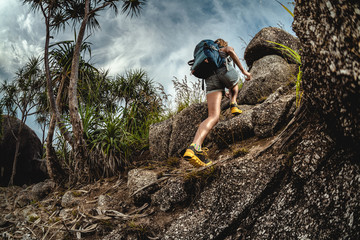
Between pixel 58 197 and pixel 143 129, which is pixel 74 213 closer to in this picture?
pixel 58 197

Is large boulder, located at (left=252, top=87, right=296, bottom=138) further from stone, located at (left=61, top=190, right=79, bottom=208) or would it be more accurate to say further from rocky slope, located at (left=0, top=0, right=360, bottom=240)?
stone, located at (left=61, top=190, right=79, bottom=208)

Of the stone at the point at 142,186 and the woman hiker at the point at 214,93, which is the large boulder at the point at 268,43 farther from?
the stone at the point at 142,186

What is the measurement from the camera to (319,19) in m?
1.53

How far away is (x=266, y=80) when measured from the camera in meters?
4.59

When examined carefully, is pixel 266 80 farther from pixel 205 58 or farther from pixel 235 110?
pixel 205 58

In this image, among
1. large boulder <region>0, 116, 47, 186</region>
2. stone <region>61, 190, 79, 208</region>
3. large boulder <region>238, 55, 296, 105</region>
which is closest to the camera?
stone <region>61, 190, 79, 208</region>

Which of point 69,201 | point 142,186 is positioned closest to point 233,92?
point 142,186

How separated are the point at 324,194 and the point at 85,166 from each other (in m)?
4.18

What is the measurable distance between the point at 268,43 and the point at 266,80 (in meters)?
1.13

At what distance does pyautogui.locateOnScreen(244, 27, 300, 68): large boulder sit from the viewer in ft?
17.0

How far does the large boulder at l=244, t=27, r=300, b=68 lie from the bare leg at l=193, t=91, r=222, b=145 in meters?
2.75

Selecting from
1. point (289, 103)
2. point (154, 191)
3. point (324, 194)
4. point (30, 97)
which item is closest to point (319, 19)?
point (324, 194)

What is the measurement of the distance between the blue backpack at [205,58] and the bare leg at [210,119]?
311mm

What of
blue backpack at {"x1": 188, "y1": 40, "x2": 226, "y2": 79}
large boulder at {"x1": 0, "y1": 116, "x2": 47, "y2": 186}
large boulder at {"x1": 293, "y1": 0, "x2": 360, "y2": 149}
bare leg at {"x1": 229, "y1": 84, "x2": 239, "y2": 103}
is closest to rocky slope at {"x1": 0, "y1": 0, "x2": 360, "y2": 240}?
large boulder at {"x1": 293, "y1": 0, "x2": 360, "y2": 149}
